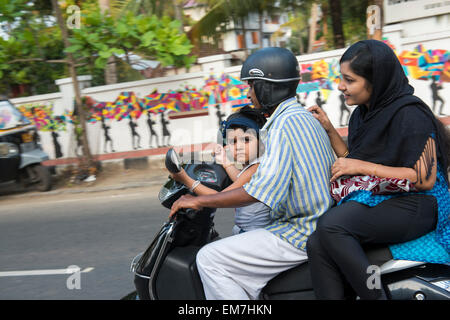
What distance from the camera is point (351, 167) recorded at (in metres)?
1.91

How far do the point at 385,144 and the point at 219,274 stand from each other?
882 mm

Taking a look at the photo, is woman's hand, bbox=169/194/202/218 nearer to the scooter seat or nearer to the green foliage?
the scooter seat

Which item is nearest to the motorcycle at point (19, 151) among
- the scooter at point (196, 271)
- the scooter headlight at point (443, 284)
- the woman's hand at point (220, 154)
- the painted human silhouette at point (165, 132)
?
→ the painted human silhouette at point (165, 132)

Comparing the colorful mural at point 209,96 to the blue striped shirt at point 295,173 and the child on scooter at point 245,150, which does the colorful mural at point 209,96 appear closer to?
the child on scooter at point 245,150

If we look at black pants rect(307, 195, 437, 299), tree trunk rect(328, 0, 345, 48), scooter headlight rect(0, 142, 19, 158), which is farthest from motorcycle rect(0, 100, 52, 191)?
black pants rect(307, 195, 437, 299)

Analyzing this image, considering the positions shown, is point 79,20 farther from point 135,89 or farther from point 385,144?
point 385,144

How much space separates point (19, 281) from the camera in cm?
420

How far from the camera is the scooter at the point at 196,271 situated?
74.6 inches

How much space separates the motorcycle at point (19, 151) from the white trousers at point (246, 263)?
759 cm

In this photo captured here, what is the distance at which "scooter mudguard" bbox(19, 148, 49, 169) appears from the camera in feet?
29.0

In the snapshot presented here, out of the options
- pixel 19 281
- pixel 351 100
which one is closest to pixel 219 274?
pixel 351 100

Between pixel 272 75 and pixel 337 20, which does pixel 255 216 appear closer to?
pixel 272 75

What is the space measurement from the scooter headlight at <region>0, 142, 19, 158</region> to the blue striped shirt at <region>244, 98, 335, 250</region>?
7.68 metres
